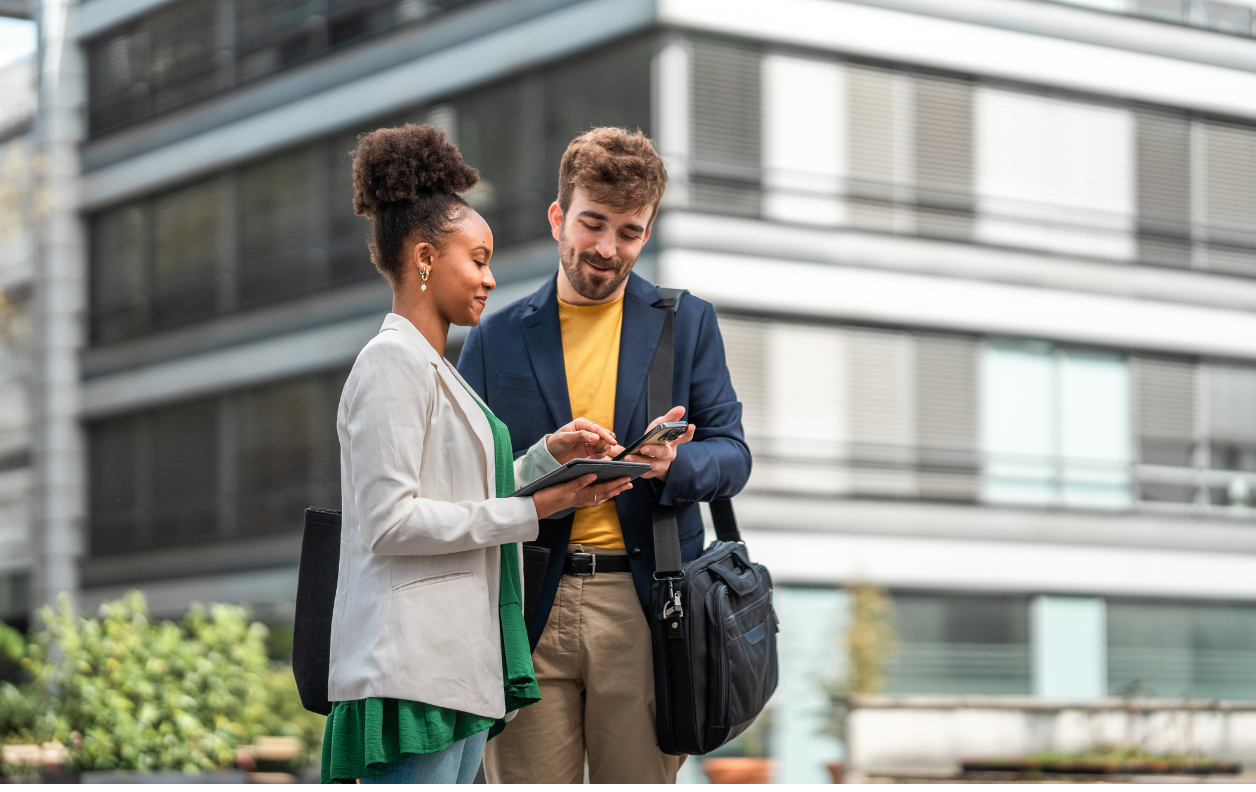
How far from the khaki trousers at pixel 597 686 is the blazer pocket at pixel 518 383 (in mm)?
382

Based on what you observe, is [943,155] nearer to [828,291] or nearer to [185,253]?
[828,291]

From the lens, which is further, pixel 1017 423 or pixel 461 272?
pixel 1017 423

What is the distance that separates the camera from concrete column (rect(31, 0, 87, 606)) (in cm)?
2284

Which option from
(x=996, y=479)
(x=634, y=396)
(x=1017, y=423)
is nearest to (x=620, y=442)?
(x=634, y=396)

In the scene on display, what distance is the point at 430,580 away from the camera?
2.57 meters

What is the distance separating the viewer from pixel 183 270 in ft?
73.9

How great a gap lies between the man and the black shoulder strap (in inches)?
0.7

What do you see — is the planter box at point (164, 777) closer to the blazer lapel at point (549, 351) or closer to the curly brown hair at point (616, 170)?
the blazer lapel at point (549, 351)

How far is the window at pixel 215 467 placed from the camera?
65.8ft

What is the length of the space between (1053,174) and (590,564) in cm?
1727

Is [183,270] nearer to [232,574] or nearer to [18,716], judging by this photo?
[232,574]

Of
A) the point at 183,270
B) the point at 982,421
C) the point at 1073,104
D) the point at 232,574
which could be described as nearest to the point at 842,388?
the point at 982,421

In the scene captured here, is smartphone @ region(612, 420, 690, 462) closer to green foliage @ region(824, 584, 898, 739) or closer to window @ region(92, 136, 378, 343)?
green foliage @ region(824, 584, 898, 739)

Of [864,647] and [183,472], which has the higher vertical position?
[183,472]
